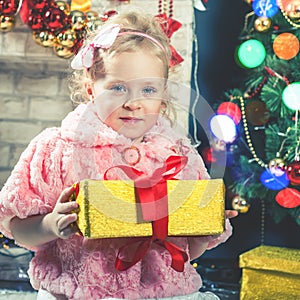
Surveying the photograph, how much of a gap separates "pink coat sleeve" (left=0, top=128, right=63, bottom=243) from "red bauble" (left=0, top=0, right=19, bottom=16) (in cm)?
138

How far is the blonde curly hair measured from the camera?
1323mm

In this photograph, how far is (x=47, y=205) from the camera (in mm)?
1273

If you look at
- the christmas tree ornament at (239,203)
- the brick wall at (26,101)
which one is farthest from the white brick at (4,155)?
the christmas tree ornament at (239,203)

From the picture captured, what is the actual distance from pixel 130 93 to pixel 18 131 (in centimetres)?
164

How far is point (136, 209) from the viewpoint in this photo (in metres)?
1.19

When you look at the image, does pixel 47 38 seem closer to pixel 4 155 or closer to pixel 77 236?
pixel 4 155

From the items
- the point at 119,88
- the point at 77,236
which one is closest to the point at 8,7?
the point at 119,88

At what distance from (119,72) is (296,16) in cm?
131

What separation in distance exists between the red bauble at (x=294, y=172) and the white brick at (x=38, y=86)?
1.05 m

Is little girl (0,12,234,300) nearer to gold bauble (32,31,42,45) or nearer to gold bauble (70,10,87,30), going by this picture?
gold bauble (70,10,87,30)

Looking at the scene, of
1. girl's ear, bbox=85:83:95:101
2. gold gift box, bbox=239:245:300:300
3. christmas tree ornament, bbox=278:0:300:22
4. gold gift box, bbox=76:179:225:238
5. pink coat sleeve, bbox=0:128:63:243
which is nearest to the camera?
gold gift box, bbox=76:179:225:238

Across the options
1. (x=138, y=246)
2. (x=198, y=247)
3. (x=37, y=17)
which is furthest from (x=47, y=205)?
(x=37, y=17)

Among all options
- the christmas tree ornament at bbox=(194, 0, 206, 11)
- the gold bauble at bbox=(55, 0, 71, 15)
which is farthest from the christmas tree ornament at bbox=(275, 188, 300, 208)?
the gold bauble at bbox=(55, 0, 71, 15)

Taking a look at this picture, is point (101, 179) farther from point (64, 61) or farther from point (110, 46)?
point (64, 61)
